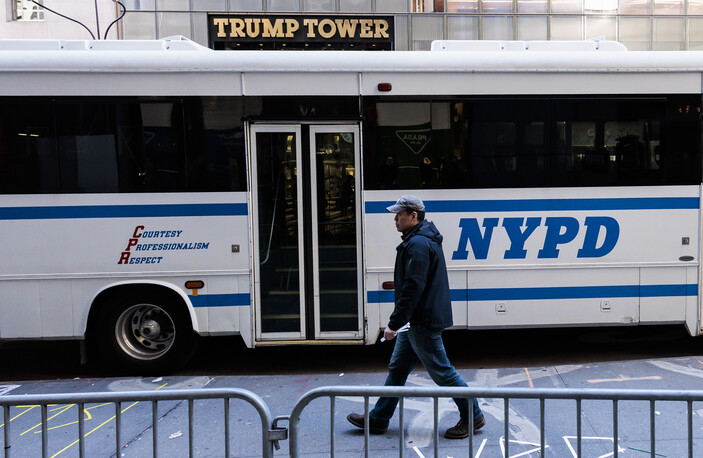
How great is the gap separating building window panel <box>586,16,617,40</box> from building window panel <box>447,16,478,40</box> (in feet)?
12.1

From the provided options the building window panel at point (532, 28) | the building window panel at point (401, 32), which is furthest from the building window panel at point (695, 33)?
the building window panel at point (401, 32)

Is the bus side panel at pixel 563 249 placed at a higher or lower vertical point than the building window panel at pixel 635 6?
lower

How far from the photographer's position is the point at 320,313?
6492 millimetres

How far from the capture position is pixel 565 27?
19422 mm

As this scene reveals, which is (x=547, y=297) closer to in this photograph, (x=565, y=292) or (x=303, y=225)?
(x=565, y=292)

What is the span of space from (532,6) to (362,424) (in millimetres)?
17706

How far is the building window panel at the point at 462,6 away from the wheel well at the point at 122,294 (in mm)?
15510

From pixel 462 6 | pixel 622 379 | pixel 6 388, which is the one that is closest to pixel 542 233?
pixel 622 379

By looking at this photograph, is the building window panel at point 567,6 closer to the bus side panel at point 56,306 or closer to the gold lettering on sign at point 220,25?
the gold lettering on sign at point 220,25

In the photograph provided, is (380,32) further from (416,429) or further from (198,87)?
(416,429)

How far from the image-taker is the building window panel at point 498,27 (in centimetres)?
1920

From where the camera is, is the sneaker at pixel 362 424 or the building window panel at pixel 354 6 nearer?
the sneaker at pixel 362 424

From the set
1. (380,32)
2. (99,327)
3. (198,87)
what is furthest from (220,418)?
(380,32)

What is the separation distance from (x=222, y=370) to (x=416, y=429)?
106 inches
